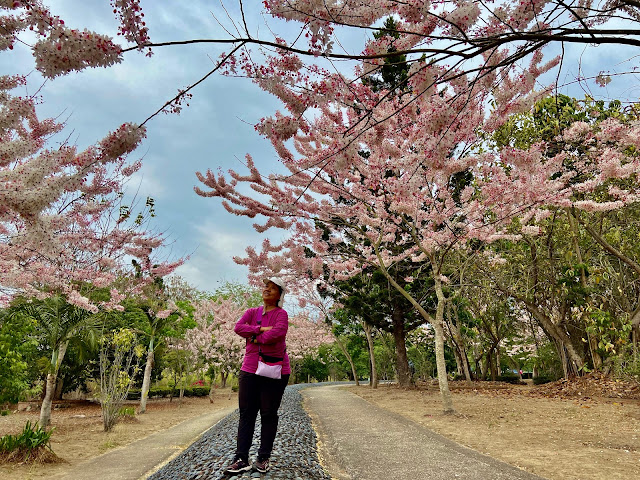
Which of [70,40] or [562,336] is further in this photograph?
[562,336]

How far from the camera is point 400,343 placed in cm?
1592

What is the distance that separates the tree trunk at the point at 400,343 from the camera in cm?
1575

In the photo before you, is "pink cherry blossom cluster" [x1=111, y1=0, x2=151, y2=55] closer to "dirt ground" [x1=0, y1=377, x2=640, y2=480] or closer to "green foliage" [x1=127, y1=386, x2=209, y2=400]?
"dirt ground" [x1=0, y1=377, x2=640, y2=480]

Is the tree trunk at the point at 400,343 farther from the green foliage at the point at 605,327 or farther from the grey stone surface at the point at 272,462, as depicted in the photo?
the grey stone surface at the point at 272,462

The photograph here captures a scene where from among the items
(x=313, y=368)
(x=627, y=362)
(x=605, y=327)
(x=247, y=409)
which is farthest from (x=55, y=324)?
(x=313, y=368)

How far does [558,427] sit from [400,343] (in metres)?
9.68

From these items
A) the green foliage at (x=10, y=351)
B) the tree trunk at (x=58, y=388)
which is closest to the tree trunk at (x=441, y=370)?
the green foliage at (x=10, y=351)

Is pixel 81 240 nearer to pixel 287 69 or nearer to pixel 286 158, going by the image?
pixel 286 158

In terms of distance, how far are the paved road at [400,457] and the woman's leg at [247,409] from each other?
999mm

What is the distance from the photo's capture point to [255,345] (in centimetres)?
338

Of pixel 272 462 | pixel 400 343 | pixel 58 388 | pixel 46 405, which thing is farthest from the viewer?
pixel 58 388

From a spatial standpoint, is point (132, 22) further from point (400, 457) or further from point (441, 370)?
point (441, 370)

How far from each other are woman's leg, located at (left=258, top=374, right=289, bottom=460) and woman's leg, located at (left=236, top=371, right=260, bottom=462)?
0.06 meters

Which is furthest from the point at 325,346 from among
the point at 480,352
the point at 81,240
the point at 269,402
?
the point at 269,402
